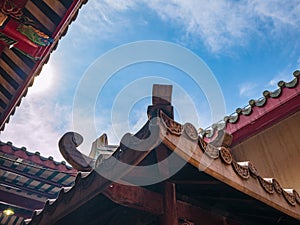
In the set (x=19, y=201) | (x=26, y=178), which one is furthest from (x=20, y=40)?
(x=19, y=201)

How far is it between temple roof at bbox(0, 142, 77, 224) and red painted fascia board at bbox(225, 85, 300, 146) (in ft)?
12.9

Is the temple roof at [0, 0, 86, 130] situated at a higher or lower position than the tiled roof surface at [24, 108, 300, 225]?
higher

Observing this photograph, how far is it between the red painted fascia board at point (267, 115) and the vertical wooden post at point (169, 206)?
3.46 m

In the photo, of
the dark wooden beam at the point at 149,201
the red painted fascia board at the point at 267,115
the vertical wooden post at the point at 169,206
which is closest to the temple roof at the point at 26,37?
the dark wooden beam at the point at 149,201

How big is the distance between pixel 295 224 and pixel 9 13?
14.0 feet

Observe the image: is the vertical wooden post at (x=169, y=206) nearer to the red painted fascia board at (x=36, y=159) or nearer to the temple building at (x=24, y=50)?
the temple building at (x=24, y=50)

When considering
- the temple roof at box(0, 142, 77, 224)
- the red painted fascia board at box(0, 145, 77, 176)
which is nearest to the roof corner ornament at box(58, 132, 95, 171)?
the temple roof at box(0, 142, 77, 224)

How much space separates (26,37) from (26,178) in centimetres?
381

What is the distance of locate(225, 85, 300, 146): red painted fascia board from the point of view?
4.93 m

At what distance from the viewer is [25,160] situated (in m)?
5.80

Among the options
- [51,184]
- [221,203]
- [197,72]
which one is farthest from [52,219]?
[51,184]

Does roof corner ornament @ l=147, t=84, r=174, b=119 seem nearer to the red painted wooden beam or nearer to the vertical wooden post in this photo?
the vertical wooden post

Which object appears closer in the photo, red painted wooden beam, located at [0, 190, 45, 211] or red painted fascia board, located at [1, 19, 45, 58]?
red painted fascia board, located at [1, 19, 45, 58]

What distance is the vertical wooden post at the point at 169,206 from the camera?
7.48 feet
